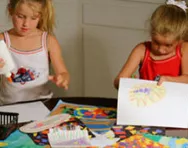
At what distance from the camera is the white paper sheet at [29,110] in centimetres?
138

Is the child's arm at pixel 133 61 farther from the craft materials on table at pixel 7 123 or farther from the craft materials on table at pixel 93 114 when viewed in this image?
the craft materials on table at pixel 7 123

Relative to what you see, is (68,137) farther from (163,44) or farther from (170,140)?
(163,44)

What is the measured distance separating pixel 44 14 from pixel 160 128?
0.75 metres

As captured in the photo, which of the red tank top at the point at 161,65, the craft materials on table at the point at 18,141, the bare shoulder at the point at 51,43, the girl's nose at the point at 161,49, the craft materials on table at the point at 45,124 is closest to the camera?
the craft materials on table at the point at 18,141

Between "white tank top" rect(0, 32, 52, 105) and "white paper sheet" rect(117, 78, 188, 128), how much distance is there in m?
0.55

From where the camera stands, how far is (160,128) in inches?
51.1

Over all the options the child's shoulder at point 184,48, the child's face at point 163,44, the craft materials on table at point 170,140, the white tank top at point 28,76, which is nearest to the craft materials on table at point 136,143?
the craft materials on table at point 170,140

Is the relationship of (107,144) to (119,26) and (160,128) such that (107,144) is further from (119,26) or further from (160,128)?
(119,26)

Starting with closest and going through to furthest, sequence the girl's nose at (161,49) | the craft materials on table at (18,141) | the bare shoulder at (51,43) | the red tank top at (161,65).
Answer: the craft materials on table at (18,141) < the girl's nose at (161,49) < the red tank top at (161,65) < the bare shoulder at (51,43)

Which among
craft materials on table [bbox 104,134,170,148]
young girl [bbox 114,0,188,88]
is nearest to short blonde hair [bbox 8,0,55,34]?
young girl [bbox 114,0,188,88]

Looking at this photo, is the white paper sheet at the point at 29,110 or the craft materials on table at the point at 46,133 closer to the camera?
the craft materials on table at the point at 46,133

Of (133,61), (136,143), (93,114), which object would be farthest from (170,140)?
(133,61)

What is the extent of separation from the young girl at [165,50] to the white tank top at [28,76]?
1.24 feet

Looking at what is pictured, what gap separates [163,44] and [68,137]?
55cm
